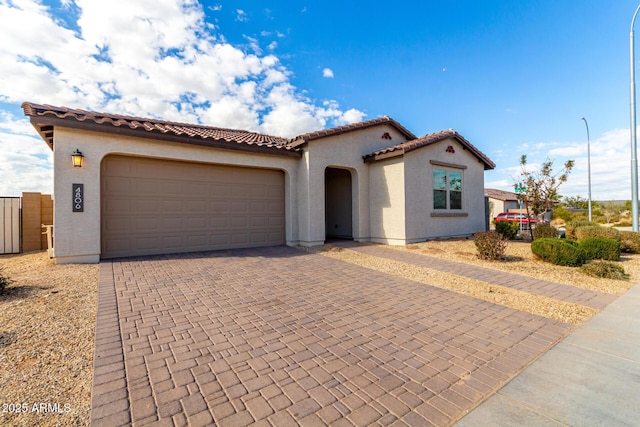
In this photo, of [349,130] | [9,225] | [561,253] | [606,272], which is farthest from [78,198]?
[606,272]

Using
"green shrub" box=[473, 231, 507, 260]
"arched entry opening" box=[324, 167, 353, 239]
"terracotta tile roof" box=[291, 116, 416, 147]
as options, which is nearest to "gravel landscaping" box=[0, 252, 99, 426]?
"terracotta tile roof" box=[291, 116, 416, 147]

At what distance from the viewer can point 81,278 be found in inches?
245

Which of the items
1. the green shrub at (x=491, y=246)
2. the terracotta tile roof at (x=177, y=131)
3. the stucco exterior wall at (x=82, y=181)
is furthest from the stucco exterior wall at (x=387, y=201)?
the stucco exterior wall at (x=82, y=181)

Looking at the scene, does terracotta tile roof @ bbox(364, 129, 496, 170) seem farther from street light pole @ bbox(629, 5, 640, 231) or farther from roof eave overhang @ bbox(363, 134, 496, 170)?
street light pole @ bbox(629, 5, 640, 231)

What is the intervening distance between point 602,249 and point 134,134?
47.7ft

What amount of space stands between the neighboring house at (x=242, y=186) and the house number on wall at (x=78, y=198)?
0.02 metres

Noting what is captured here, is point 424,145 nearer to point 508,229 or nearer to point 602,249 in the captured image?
point 508,229

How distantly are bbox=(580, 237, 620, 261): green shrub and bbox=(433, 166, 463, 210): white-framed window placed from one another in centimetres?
501

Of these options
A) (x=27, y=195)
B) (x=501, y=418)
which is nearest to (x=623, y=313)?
(x=501, y=418)

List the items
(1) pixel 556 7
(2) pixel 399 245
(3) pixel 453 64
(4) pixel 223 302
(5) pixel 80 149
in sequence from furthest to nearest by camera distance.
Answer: (3) pixel 453 64, (2) pixel 399 245, (1) pixel 556 7, (5) pixel 80 149, (4) pixel 223 302

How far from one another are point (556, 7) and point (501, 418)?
1398 cm

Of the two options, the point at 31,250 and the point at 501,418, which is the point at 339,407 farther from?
the point at 31,250

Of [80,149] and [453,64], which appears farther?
[453,64]

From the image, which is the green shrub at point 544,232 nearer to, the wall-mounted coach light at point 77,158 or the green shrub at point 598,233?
the green shrub at point 598,233
